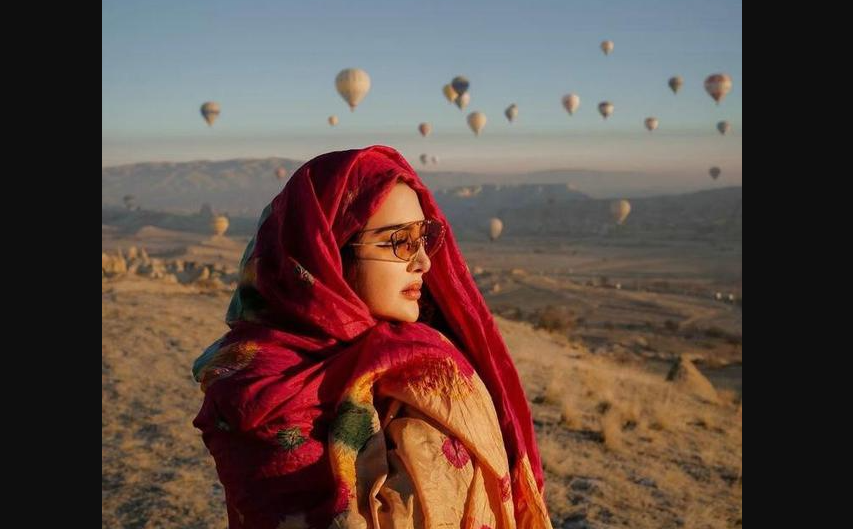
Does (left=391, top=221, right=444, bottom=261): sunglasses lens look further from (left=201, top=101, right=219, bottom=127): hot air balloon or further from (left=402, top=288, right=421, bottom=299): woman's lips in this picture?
(left=201, top=101, right=219, bottom=127): hot air balloon

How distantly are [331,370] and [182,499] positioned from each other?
4.48m

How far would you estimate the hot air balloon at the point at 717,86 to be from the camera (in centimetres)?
5250

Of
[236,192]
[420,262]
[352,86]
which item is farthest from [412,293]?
[236,192]

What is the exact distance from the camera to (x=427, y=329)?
79.0 inches

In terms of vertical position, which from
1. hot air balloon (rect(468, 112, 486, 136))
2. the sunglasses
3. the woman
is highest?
hot air balloon (rect(468, 112, 486, 136))

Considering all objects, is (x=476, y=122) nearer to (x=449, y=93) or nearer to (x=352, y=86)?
(x=449, y=93)

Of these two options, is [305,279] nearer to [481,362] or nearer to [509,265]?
[481,362]

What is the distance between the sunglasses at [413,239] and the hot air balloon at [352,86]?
43.9m

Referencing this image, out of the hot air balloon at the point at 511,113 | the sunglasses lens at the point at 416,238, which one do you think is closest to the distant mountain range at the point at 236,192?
the hot air balloon at the point at 511,113

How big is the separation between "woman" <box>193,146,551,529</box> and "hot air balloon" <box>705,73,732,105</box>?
5439 centimetres

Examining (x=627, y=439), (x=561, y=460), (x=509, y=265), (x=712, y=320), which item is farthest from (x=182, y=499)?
(x=509, y=265)

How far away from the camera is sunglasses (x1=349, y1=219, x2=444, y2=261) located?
197cm

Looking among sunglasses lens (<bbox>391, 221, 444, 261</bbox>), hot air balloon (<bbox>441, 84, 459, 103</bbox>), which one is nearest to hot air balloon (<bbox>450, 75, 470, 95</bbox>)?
hot air balloon (<bbox>441, 84, 459, 103</bbox>)

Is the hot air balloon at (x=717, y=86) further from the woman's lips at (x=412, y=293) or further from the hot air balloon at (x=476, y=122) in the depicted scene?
the woman's lips at (x=412, y=293)
